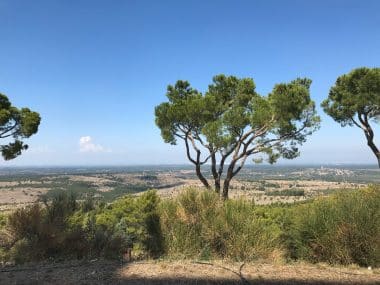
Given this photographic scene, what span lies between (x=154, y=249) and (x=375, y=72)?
12.8 meters

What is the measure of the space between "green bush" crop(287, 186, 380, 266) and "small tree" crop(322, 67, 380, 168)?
9.96 meters

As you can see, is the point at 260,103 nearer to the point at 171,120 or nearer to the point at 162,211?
the point at 171,120

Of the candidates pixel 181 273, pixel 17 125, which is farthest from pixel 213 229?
pixel 17 125

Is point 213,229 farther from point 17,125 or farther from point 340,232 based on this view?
point 17,125

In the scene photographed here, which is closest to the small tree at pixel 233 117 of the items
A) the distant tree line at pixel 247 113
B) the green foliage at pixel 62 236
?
the distant tree line at pixel 247 113

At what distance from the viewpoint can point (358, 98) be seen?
16641 mm

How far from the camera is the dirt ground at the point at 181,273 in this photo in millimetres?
5230

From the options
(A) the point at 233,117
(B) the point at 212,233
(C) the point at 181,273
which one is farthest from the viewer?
(A) the point at 233,117

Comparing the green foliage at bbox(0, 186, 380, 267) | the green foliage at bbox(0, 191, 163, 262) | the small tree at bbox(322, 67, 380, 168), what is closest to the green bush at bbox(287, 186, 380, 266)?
the green foliage at bbox(0, 186, 380, 267)

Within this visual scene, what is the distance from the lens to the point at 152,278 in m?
5.34

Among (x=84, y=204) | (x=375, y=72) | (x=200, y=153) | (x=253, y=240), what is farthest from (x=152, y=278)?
(x=375, y=72)

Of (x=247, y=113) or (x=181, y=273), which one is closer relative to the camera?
(x=181, y=273)

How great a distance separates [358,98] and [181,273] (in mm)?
13926

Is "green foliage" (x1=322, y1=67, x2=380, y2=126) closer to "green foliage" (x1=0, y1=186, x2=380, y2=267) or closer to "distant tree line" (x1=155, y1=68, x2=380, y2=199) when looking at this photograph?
"distant tree line" (x1=155, y1=68, x2=380, y2=199)
